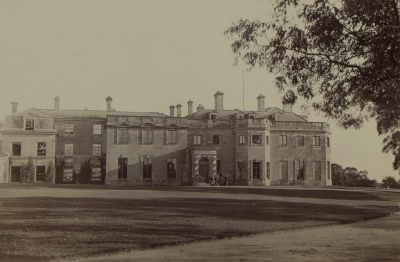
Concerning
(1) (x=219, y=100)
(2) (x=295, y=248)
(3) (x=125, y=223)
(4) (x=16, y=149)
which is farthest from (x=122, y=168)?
(2) (x=295, y=248)

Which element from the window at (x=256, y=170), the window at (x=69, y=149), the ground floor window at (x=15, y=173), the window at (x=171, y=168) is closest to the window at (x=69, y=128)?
the window at (x=69, y=149)

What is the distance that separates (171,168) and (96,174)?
29.6ft

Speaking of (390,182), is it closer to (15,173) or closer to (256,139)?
(256,139)

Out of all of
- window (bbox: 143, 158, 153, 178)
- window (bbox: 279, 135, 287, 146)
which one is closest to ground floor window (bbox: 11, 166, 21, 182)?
window (bbox: 143, 158, 153, 178)

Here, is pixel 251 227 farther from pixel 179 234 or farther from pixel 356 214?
pixel 356 214

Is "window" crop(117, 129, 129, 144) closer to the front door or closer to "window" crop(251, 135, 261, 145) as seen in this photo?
the front door

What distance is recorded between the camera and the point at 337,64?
30.1 feet

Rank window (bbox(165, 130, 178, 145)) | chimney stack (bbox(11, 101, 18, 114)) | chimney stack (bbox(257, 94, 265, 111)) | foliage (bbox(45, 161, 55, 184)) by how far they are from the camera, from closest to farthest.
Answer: window (bbox(165, 130, 178, 145))
foliage (bbox(45, 161, 55, 184))
chimney stack (bbox(11, 101, 18, 114))
chimney stack (bbox(257, 94, 265, 111))

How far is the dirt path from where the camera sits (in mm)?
6570

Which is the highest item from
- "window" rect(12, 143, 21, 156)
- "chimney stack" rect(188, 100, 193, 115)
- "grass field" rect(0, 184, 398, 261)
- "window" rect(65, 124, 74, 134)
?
"chimney stack" rect(188, 100, 193, 115)

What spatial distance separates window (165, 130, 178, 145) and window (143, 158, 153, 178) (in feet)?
7.08

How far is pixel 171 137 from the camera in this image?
119 feet

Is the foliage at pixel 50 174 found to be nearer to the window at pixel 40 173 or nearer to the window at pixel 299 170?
the window at pixel 40 173

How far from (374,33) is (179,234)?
550 cm
